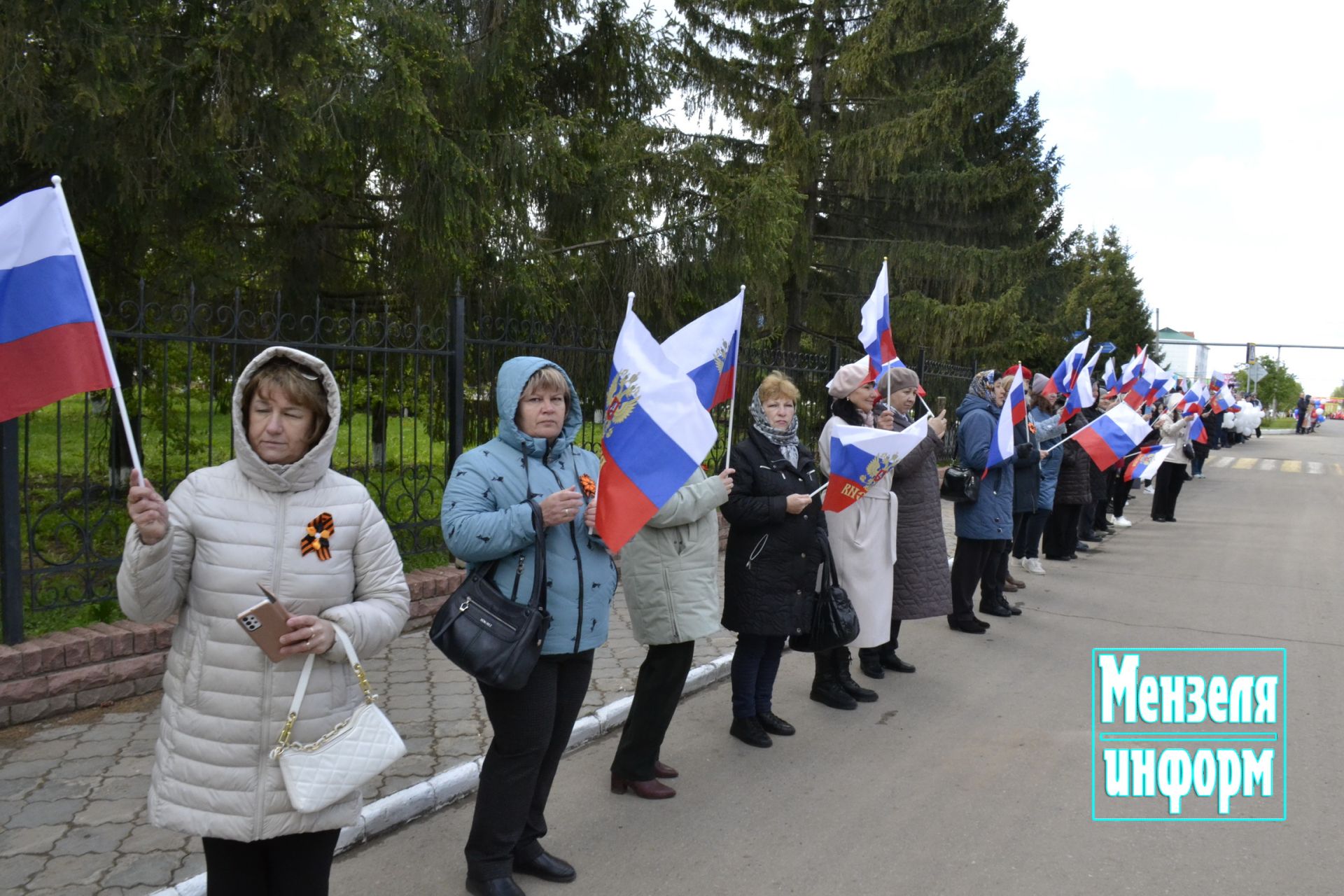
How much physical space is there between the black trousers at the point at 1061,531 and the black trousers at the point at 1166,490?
15.2 ft

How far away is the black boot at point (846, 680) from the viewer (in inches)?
224

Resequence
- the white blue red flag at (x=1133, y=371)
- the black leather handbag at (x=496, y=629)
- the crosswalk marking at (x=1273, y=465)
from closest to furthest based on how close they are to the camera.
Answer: the black leather handbag at (x=496, y=629) → the white blue red flag at (x=1133, y=371) → the crosswalk marking at (x=1273, y=465)

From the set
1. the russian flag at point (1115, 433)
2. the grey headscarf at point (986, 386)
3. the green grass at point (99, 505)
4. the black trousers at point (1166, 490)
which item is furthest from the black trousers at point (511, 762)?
the black trousers at point (1166, 490)

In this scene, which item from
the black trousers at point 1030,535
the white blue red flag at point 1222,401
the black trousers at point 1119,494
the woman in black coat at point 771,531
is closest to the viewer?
the woman in black coat at point 771,531

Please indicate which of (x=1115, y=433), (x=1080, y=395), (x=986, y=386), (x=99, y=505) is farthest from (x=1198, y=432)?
(x=99, y=505)

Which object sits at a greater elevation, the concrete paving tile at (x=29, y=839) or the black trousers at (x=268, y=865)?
the black trousers at (x=268, y=865)

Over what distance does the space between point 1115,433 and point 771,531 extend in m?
5.72

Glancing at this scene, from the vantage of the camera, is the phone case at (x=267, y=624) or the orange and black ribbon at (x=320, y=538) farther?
the orange and black ribbon at (x=320, y=538)

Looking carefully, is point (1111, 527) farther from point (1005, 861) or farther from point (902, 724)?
point (1005, 861)

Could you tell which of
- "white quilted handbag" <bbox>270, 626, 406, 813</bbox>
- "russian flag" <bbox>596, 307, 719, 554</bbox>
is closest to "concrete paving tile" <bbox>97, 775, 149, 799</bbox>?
"white quilted handbag" <bbox>270, 626, 406, 813</bbox>

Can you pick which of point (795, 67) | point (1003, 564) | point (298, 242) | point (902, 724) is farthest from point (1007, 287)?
point (902, 724)

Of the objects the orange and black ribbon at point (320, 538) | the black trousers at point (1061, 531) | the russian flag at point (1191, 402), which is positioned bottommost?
the black trousers at point (1061, 531)

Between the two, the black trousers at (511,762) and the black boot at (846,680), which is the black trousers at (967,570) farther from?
the black trousers at (511,762)

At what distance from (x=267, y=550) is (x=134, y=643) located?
10.6ft
